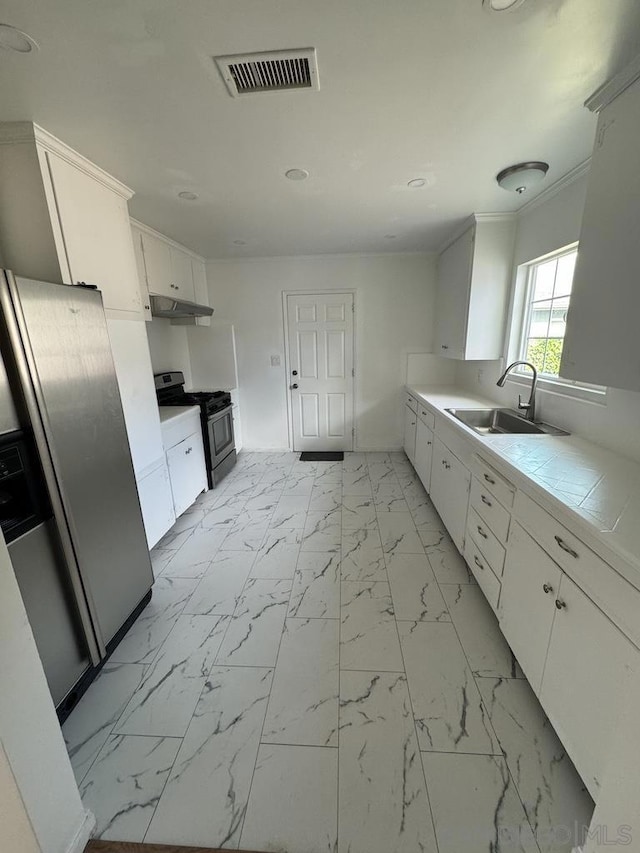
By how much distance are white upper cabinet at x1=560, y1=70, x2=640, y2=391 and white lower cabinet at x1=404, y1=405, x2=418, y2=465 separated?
6.91 feet

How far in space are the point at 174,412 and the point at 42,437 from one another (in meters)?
1.69

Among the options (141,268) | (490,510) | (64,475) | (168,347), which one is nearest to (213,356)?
(168,347)

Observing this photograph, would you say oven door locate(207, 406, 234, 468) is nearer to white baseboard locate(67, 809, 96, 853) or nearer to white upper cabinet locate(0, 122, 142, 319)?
white upper cabinet locate(0, 122, 142, 319)

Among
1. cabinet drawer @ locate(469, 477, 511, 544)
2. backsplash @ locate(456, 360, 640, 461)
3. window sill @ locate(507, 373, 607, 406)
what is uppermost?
window sill @ locate(507, 373, 607, 406)

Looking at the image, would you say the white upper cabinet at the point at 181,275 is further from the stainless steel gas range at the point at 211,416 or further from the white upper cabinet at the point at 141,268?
the stainless steel gas range at the point at 211,416

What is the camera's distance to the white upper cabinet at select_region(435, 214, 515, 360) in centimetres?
264

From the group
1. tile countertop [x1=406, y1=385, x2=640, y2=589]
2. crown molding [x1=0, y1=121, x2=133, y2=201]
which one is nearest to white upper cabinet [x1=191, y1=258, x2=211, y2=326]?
crown molding [x1=0, y1=121, x2=133, y2=201]

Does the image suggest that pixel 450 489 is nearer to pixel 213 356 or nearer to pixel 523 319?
pixel 523 319

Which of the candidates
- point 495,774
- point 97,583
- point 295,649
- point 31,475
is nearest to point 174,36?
point 31,475

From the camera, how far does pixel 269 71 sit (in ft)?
3.88

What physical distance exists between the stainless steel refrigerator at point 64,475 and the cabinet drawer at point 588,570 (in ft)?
6.25

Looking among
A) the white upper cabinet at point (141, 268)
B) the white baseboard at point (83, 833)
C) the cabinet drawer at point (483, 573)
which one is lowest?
the white baseboard at point (83, 833)

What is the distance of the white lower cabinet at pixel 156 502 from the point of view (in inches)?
87.1

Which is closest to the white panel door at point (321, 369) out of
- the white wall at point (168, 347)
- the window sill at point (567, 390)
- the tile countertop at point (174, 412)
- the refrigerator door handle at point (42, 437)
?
the white wall at point (168, 347)
